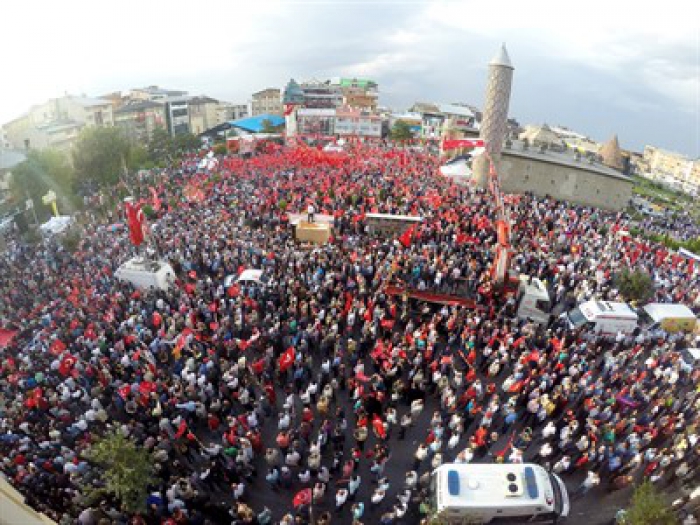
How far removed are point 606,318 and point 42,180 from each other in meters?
41.8

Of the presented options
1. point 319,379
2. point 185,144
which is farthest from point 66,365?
point 185,144

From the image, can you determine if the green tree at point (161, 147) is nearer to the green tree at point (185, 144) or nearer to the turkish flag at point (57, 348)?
the green tree at point (185, 144)

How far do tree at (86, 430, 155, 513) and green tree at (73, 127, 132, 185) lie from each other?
34.9m

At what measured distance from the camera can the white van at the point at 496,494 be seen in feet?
29.6

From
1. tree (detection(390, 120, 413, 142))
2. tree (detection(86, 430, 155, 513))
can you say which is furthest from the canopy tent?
tree (detection(86, 430, 155, 513))

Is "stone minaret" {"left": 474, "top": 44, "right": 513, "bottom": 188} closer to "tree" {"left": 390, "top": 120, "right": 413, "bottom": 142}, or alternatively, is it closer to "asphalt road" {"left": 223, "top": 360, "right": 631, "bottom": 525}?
"tree" {"left": 390, "top": 120, "right": 413, "bottom": 142}

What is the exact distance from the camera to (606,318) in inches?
646

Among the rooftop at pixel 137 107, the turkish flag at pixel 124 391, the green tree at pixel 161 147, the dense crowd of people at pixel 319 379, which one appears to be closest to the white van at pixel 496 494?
the dense crowd of people at pixel 319 379

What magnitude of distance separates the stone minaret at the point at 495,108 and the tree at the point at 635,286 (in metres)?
17.6

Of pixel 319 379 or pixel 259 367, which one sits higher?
pixel 259 367

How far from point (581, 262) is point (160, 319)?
20.1 meters

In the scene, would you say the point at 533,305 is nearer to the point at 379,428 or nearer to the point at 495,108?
the point at 379,428

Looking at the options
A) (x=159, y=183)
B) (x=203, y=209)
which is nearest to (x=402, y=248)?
(x=203, y=209)

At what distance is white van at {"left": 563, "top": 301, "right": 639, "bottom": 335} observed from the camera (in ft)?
53.7
